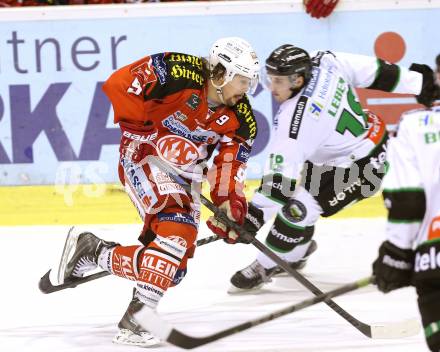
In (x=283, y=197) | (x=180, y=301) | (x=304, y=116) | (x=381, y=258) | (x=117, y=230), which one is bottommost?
(x=117, y=230)

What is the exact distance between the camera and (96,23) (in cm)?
644

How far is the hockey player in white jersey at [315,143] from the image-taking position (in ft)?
13.8

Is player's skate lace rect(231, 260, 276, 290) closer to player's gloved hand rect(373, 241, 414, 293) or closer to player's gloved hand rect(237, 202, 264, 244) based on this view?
player's gloved hand rect(237, 202, 264, 244)

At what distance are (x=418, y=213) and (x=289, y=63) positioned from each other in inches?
71.2

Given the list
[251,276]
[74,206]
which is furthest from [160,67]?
[74,206]

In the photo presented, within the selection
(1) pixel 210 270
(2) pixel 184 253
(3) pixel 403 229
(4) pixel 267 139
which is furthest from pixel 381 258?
(4) pixel 267 139

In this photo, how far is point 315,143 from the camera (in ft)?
14.0

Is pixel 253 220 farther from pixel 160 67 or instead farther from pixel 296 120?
pixel 160 67

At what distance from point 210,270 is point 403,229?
2.40 meters

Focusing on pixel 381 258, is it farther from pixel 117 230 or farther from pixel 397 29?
pixel 397 29

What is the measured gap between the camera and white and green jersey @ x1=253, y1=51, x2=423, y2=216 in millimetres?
4172

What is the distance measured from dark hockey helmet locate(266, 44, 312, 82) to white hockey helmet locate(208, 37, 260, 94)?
298 millimetres

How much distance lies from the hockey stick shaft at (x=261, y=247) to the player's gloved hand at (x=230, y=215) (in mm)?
32

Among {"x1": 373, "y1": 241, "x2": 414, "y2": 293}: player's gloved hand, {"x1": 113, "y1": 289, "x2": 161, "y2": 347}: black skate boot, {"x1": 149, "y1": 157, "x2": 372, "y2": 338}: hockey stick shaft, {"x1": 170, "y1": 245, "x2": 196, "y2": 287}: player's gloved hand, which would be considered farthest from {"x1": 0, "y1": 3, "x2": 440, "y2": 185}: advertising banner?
{"x1": 373, "y1": 241, "x2": 414, "y2": 293}: player's gloved hand
